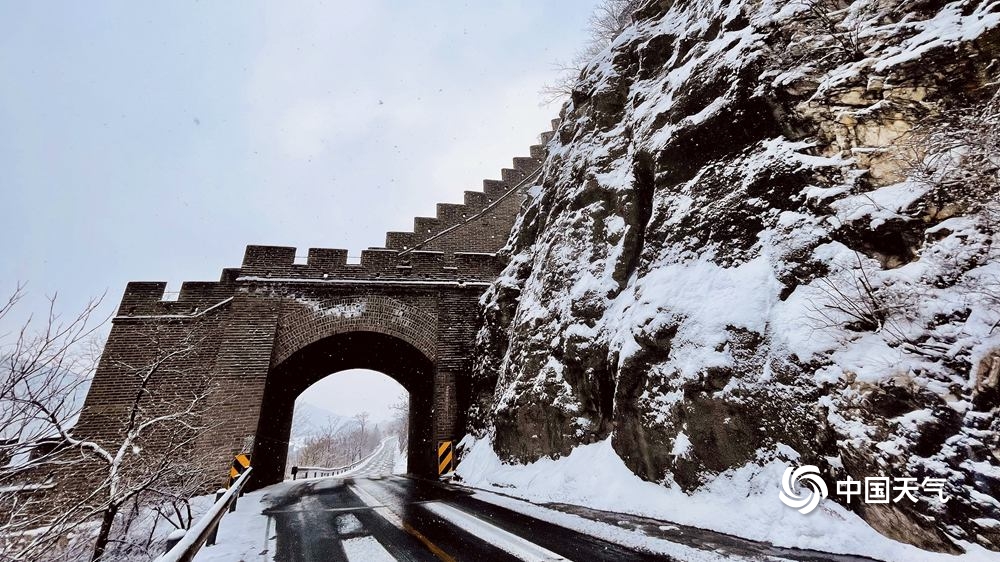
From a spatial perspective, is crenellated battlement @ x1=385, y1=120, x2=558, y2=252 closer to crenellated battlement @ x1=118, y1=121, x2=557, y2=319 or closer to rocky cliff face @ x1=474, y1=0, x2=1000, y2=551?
crenellated battlement @ x1=118, y1=121, x2=557, y2=319

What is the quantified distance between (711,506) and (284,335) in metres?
11.4

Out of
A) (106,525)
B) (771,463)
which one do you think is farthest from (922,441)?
(106,525)

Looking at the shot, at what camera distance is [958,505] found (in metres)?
2.84

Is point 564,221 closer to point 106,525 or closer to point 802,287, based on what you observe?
point 802,287

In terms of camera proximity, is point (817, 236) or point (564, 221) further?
point (564, 221)

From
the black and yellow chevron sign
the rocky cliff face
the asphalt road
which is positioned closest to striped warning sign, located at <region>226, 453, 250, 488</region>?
the black and yellow chevron sign

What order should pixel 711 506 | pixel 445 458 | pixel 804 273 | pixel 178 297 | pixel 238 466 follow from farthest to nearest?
pixel 178 297
pixel 445 458
pixel 238 466
pixel 804 273
pixel 711 506

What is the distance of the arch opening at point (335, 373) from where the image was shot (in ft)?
39.2

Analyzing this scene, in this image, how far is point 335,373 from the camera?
16.9m

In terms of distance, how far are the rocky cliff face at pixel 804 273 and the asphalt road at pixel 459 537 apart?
1.11m

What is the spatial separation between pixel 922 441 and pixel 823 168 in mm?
3328

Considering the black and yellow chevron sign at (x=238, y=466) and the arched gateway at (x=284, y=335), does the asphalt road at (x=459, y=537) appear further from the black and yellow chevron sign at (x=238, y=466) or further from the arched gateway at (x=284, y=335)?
the arched gateway at (x=284, y=335)

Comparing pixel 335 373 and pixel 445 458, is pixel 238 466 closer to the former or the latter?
pixel 445 458

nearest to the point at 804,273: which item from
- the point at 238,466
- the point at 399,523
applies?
the point at 399,523
